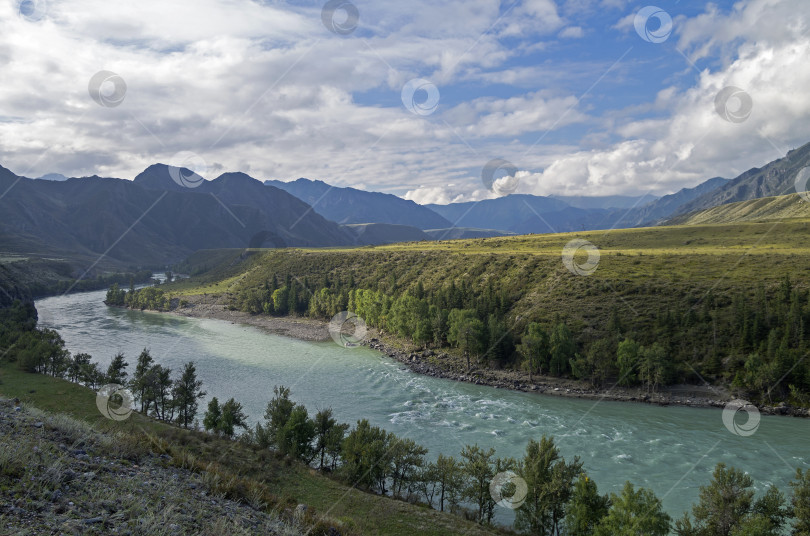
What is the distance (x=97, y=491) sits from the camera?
32.7ft

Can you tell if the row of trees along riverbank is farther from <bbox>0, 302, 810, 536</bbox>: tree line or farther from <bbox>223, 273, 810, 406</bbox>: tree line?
<bbox>0, 302, 810, 536</bbox>: tree line

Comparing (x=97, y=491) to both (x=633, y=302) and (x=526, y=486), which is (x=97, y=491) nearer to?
(x=526, y=486)

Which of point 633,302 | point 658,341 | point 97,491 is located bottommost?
point 97,491

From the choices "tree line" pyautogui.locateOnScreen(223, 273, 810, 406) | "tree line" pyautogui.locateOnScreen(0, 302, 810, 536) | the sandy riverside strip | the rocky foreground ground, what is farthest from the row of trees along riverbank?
the rocky foreground ground

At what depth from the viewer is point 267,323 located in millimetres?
113812

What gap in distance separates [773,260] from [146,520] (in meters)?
96.6

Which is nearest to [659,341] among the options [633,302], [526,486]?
[633,302]

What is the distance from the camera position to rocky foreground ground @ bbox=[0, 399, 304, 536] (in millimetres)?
8586

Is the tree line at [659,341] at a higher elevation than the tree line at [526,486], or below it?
higher

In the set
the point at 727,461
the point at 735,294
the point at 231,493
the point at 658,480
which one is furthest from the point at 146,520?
the point at 735,294

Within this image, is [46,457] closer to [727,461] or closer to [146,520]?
[146,520]

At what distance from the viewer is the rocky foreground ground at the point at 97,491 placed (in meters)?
8.59

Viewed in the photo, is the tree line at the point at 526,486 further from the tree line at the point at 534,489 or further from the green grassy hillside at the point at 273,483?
the green grassy hillside at the point at 273,483

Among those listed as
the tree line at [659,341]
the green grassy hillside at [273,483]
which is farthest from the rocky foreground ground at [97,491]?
the tree line at [659,341]
